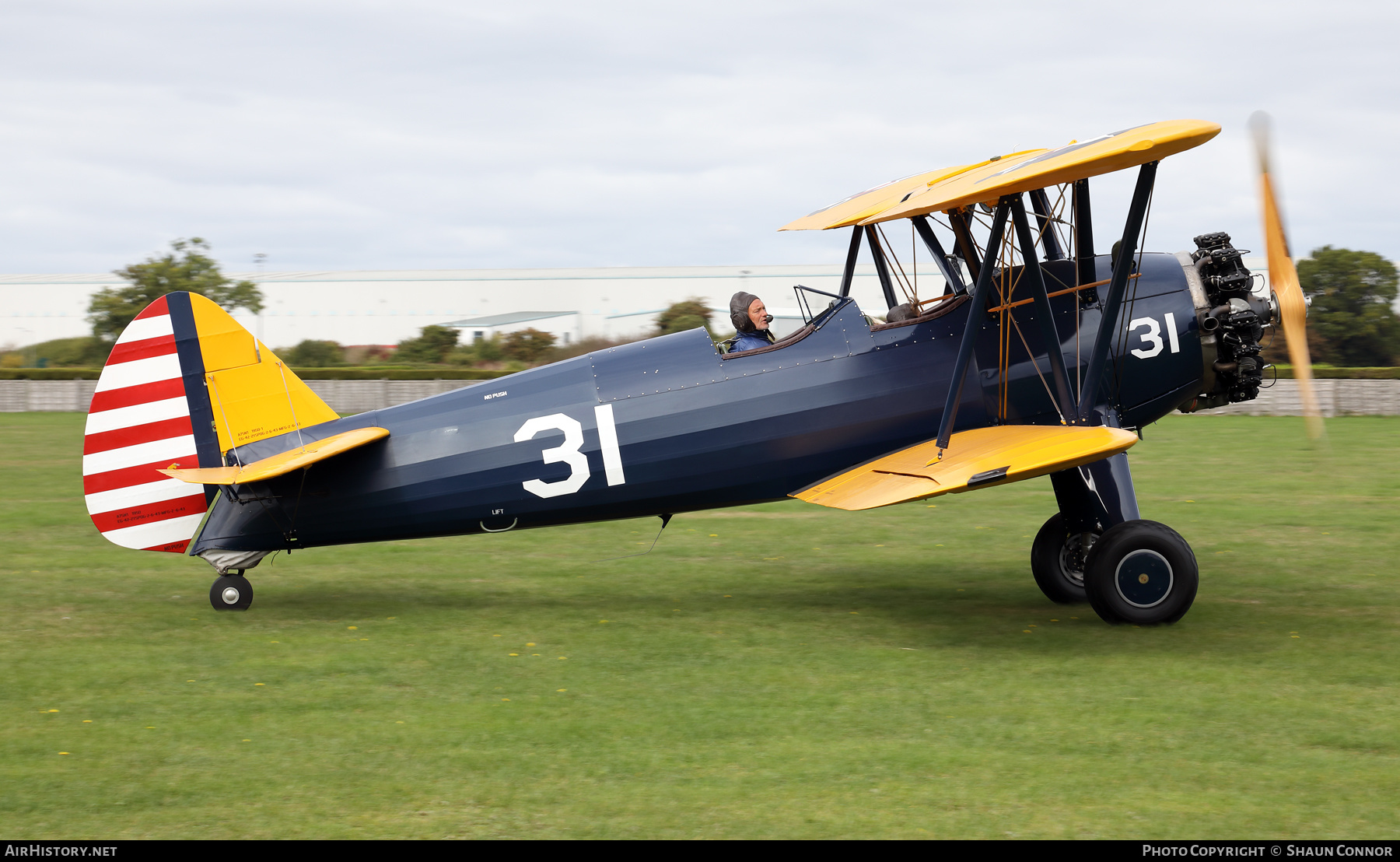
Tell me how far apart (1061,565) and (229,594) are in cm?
563

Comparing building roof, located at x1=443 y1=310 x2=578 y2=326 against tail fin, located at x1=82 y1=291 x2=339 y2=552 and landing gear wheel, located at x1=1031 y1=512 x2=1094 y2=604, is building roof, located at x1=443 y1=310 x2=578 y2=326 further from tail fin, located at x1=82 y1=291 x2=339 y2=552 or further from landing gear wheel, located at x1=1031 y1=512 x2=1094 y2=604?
landing gear wheel, located at x1=1031 y1=512 x2=1094 y2=604

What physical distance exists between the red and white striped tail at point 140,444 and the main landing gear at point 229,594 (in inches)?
14.3

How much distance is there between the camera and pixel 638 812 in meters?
4.25

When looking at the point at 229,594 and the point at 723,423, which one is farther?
the point at 229,594

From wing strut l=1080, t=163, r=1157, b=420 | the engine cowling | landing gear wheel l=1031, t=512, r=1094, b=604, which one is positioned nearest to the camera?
wing strut l=1080, t=163, r=1157, b=420

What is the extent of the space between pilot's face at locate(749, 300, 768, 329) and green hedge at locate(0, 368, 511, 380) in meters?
22.2

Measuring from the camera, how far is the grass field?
14.0 feet

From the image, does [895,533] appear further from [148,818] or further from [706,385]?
[148,818]

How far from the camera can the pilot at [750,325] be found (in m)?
7.73

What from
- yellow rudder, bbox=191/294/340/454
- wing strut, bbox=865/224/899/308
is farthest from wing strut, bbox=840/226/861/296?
yellow rudder, bbox=191/294/340/454

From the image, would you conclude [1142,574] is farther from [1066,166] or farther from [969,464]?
[1066,166]

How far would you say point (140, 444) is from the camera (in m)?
7.62

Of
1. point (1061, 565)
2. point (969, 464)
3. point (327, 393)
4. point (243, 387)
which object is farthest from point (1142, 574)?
point (327, 393)

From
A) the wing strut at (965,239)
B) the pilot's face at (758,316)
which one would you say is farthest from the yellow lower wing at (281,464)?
the wing strut at (965,239)
